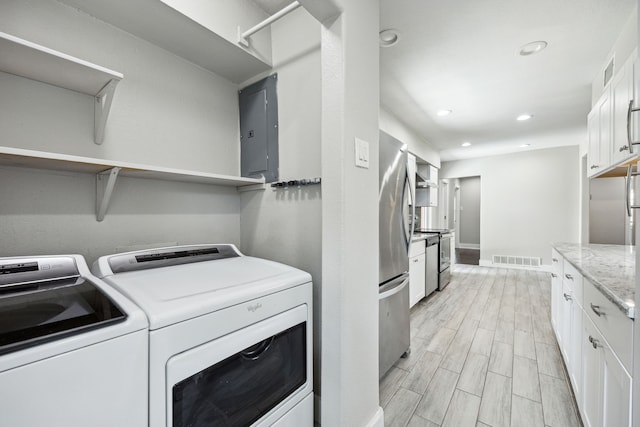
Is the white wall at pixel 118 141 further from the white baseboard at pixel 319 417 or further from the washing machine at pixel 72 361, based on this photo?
the white baseboard at pixel 319 417

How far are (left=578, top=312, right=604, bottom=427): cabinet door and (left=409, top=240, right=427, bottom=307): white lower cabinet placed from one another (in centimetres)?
167

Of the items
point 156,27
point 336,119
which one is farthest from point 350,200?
point 156,27

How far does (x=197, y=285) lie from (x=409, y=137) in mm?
3827

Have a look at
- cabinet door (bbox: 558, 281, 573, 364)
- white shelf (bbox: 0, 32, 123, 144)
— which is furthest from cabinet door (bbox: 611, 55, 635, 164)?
white shelf (bbox: 0, 32, 123, 144)

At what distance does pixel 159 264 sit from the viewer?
1.24 metres

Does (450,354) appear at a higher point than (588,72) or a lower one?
lower

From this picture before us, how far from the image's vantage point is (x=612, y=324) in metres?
0.99

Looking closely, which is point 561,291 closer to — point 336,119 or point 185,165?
point 336,119

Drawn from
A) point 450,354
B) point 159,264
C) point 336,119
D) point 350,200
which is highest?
point 336,119

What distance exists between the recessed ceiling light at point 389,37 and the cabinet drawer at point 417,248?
6.66ft

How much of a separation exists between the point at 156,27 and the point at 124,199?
922mm

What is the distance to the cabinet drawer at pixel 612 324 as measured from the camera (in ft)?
2.79

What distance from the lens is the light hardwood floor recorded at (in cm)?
156

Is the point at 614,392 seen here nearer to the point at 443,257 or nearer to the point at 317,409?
the point at 317,409
